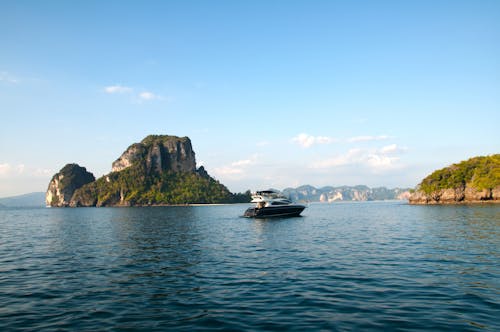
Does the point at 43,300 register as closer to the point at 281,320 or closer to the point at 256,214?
the point at 281,320

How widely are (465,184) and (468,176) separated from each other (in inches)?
138

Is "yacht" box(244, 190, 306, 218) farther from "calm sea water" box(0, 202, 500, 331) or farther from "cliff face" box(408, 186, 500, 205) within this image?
"cliff face" box(408, 186, 500, 205)

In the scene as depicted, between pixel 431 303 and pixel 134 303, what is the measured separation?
44.6ft

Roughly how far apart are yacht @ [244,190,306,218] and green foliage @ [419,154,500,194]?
87879 mm

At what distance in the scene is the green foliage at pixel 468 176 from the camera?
122 metres

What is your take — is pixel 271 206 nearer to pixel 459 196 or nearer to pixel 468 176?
pixel 459 196

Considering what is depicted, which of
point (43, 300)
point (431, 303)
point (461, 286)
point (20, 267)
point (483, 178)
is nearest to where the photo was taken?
point (431, 303)

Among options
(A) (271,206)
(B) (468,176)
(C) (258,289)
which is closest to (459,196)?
(B) (468,176)

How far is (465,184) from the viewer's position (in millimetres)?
133250

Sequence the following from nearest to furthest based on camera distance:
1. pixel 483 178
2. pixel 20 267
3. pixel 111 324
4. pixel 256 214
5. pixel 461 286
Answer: pixel 111 324, pixel 461 286, pixel 20 267, pixel 256 214, pixel 483 178

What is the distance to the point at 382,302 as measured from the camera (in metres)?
14.4

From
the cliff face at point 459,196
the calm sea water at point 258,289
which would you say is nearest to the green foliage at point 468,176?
the cliff face at point 459,196

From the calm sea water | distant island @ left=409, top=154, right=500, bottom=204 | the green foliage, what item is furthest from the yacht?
the green foliage

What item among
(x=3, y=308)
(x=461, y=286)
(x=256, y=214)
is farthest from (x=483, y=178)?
(x=3, y=308)
